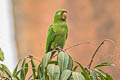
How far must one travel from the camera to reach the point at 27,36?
9.44 ft

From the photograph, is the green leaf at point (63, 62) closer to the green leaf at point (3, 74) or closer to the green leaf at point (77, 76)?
the green leaf at point (77, 76)

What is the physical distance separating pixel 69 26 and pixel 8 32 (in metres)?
0.87

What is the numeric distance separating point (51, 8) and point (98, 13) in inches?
20.9

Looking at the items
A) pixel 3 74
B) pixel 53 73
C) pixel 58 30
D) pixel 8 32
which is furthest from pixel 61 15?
pixel 8 32

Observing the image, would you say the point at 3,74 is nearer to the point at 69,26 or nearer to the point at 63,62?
the point at 63,62

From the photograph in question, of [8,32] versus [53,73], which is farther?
[8,32]

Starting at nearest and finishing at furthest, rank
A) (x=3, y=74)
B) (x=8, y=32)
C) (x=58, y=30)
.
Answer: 1. (x=3, y=74)
2. (x=58, y=30)
3. (x=8, y=32)

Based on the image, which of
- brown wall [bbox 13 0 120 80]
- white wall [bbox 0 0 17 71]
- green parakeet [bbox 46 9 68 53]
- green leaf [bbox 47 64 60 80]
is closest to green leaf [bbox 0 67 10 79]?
green leaf [bbox 47 64 60 80]

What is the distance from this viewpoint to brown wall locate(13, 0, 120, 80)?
7.73ft

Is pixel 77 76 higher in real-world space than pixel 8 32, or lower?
higher

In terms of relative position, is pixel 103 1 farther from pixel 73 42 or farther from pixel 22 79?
pixel 22 79

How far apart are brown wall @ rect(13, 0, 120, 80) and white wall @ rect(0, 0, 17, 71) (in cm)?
10

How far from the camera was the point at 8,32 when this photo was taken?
308 centimetres

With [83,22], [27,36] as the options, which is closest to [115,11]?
[83,22]
